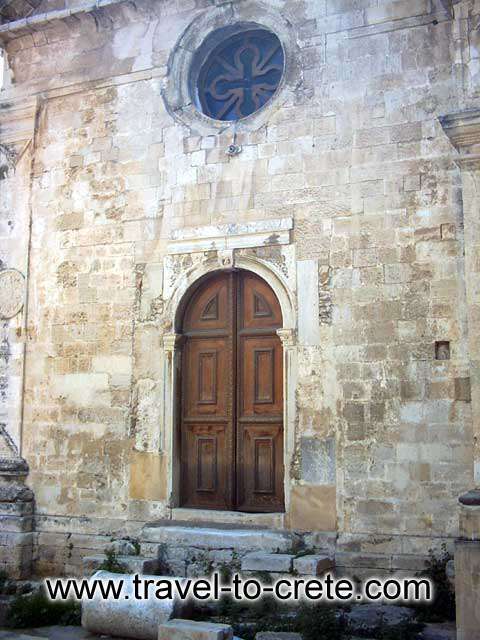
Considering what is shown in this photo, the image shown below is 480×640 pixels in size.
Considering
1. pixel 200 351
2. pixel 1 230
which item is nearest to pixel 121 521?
pixel 200 351

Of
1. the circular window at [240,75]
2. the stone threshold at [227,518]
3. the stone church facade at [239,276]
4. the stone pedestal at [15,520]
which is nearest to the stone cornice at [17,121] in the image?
the stone church facade at [239,276]

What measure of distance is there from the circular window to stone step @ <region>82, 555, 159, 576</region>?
476 cm

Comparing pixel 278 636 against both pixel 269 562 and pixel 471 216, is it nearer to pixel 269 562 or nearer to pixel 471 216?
pixel 269 562

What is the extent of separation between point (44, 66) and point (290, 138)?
11.7 ft

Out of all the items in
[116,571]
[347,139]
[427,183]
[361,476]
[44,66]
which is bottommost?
[116,571]

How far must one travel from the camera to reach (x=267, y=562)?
7301mm

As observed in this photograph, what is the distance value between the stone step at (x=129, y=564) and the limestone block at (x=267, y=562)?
96 cm

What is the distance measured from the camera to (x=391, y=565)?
7.22 metres

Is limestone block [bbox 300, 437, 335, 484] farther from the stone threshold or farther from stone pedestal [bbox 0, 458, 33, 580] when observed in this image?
stone pedestal [bbox 0, 458, 33, 580]

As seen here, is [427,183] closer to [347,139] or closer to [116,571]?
[347,139]

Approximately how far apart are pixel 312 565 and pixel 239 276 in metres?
3.08

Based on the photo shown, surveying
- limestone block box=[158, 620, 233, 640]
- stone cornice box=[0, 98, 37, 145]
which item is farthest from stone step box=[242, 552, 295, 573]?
stone cornice box=[0, 98, 37, 145]

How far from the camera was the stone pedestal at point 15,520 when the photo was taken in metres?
8.83

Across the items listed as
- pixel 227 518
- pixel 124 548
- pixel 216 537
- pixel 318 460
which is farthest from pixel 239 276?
pixel 124 548
